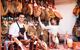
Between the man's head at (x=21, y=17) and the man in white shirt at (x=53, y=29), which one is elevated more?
the man's head at (x=21, y=17)

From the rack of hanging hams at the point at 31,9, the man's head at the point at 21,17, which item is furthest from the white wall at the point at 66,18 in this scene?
the man's head at the point at 21,17

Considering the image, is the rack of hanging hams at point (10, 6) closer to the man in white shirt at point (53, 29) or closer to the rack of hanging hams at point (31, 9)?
the rack of hanging hams at point (31, 9)

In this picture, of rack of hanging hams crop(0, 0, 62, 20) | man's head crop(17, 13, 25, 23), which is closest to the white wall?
rack of hanging hams crop(0, 0, 62, 20)

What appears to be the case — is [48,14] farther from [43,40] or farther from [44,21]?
[43,40]

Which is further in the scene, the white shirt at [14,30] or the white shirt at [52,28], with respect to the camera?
the white shirt at [52,28]

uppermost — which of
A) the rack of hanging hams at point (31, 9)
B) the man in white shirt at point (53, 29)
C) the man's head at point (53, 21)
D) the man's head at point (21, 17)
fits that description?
the rack of hanging hams at point (31, 9)

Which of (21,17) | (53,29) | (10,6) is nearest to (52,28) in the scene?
(53,29)

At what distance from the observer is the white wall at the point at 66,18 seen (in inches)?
78.1

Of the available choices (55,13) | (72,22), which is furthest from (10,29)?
(72,22)

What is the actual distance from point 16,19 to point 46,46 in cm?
32

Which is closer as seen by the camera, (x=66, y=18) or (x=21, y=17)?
(x=21, y=17)

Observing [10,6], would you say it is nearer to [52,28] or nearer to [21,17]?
[21,17]

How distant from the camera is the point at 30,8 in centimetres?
189

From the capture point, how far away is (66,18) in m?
1.99
